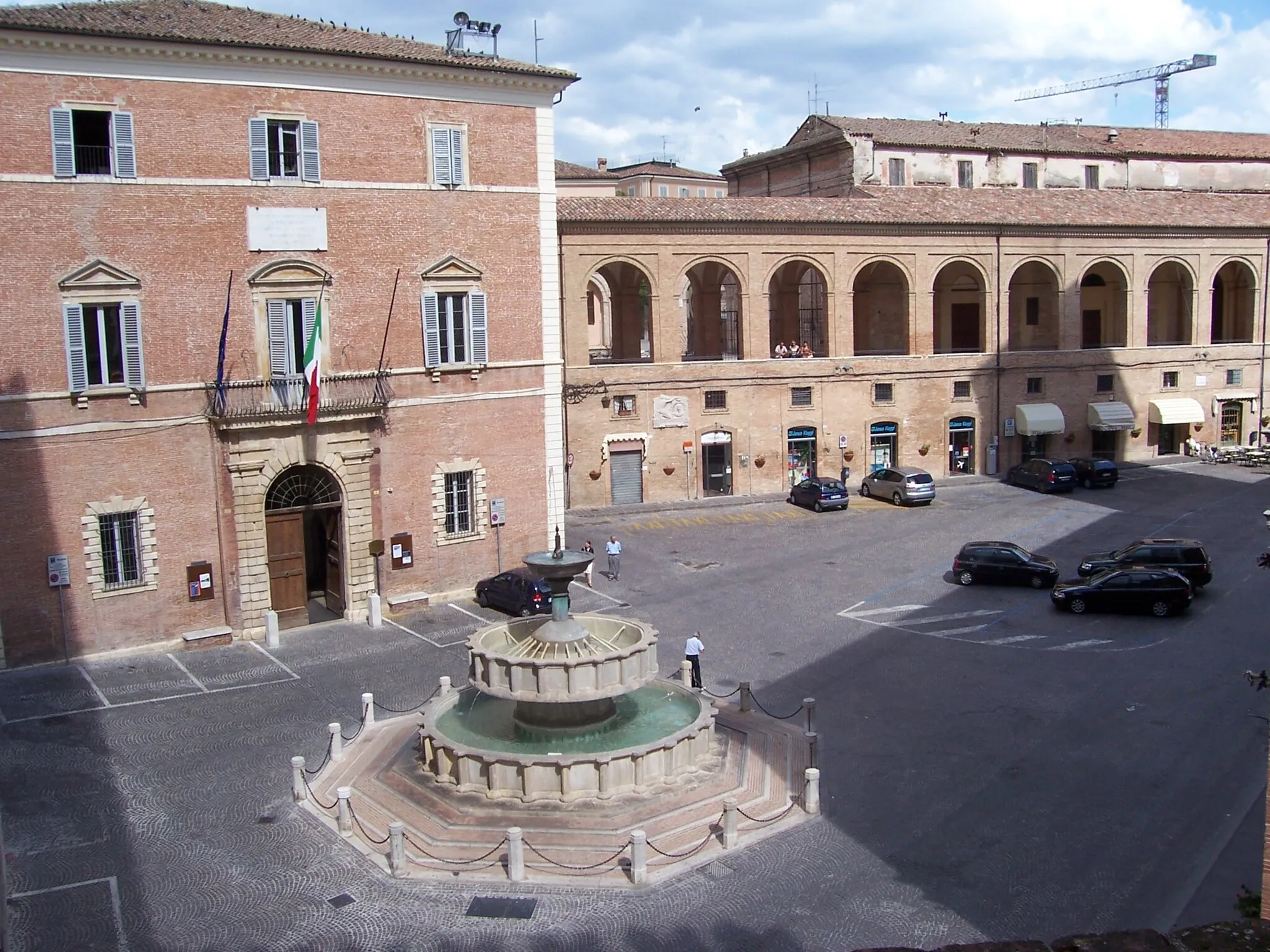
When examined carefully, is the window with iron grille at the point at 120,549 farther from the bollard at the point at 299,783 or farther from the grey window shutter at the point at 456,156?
the grey window shutter at the point at 456,156

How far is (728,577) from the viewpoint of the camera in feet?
117

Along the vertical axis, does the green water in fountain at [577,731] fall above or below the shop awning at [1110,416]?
below

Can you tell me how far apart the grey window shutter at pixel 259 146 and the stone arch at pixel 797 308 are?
27980mm

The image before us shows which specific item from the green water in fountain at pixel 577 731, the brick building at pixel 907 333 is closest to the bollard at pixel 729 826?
the green water in fountain at pixel 577 731

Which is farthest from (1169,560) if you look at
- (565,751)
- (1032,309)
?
(1032,309)

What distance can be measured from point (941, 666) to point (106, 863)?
1735 centimetres

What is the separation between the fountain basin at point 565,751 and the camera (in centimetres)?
1916

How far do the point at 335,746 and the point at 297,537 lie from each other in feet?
34.9

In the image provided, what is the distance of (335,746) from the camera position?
2162 cm

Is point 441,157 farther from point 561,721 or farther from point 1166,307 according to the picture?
point 1166,307

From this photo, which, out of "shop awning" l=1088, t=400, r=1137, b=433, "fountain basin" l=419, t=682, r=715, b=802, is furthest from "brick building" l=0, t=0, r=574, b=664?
"shop awning" l=1088, t=400, r=1137, b=433

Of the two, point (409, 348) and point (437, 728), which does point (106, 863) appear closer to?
point (437, 728)

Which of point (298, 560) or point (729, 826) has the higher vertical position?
point (298, 560)

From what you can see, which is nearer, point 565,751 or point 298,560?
point 565,751
